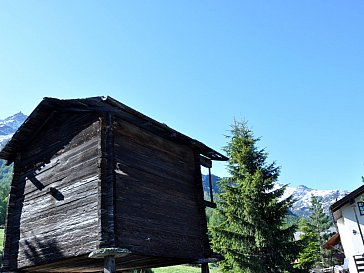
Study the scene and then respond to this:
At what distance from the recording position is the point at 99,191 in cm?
844

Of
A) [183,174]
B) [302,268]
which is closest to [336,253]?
[302,268]

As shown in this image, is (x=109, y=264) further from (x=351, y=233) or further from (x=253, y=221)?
(x=351, y=233)

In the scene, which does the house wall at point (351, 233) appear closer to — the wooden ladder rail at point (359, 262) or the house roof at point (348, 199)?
the wooden ladder rail at point (359, 262)

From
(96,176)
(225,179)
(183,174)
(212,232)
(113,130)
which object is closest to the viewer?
(96,176)

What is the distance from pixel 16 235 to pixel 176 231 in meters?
4.90

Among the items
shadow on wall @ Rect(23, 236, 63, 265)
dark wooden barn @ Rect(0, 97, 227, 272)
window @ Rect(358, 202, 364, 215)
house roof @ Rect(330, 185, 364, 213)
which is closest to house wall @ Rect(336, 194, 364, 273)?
window @ Rect(358, 202, 364, 215)

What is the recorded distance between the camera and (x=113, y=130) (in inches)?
367

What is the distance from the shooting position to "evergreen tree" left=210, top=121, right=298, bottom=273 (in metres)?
18.1

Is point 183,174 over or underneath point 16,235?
over

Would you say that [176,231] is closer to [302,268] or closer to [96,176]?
[96,176]

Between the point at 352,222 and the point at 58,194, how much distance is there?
2284cm

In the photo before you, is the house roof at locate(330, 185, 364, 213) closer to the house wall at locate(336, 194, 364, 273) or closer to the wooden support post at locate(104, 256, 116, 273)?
the house wall at locate(336, 194, 364, 273)

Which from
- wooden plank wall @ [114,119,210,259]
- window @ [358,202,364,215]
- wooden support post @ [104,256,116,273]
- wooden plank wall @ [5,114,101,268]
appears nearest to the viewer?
wooden support post @ [104,256,116,273]

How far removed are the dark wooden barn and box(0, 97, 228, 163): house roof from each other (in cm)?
3
